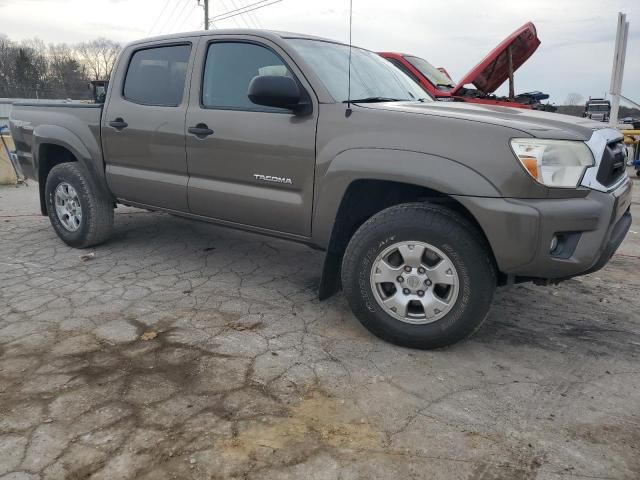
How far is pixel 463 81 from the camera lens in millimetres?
7238

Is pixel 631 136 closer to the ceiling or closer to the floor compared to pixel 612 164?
closer to the floor

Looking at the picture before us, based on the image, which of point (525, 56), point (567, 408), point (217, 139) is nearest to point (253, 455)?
point (567, 408)

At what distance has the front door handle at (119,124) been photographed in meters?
4.23

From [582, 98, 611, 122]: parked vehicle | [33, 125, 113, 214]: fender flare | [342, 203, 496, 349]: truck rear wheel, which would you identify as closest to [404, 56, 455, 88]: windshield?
[33, 125, 113, 214]: fender flare

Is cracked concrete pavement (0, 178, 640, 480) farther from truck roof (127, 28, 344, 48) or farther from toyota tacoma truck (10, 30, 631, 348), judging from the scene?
truck roof (127, 28, 344, 48)

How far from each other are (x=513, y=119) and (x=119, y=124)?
10.1ft

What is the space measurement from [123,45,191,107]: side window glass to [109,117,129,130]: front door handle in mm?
199

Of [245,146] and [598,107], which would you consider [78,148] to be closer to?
[245,146]

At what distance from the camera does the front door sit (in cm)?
331

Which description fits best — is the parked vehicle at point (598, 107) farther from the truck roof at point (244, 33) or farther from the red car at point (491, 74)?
the truck roof at point (244, 33)

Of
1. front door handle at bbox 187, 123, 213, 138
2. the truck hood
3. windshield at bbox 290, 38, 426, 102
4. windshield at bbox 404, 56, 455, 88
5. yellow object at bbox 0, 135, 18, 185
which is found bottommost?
yellow object at bbox 0, 135, 18, 185

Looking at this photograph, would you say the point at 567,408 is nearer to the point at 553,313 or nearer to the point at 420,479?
the point at 420,479

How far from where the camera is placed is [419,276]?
2922 millimetres

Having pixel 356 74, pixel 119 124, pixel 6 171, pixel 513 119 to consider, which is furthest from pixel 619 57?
pixel 6 171
